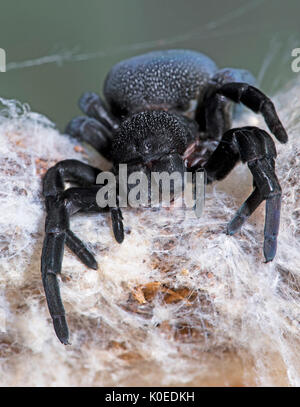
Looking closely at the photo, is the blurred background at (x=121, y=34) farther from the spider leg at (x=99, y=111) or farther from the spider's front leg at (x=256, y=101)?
the spider's front leg at (x=256, y=101)

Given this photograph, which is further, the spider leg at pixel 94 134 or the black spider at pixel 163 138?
the spider leg at pixel 94 134

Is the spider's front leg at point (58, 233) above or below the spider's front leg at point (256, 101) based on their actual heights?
below

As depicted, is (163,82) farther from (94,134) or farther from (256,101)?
(256,101)

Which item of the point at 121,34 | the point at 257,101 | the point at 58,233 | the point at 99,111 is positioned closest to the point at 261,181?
the point at 257,101

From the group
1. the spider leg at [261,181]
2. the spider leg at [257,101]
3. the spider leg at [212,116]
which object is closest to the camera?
the spider leg at [261,181]

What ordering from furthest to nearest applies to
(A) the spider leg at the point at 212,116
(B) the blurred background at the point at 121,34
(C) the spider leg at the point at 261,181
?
(B) the blurred background at the point at 121,34 < (A) the spider leg at the point at 212,116 < (C) the spider leg at the point at 261,181

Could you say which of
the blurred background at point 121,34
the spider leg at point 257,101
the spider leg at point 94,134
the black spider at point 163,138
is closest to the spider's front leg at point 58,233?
the black spider at point 163,138

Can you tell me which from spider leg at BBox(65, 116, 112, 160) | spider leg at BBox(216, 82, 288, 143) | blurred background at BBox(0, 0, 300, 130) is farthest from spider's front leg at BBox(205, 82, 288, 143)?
blurred background at BBox(0, 0, 300, 130)

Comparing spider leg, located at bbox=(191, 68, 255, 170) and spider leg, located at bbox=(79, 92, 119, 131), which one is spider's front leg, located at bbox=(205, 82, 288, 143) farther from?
spider leg, located at bbox=(79, 92, 119, 131)
